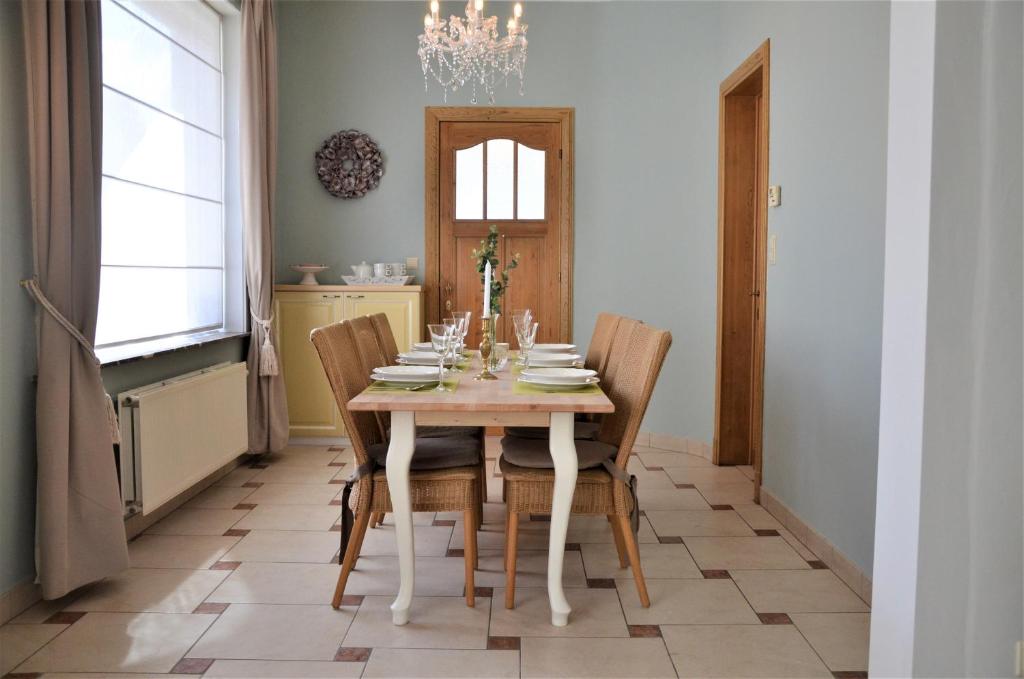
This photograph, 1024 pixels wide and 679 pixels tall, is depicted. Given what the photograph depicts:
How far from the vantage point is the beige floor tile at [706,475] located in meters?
4.45

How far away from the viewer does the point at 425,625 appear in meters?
2.59

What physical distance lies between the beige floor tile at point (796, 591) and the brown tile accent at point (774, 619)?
0.03 meters

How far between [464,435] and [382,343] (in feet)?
2.13

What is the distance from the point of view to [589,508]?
2734 millimetres

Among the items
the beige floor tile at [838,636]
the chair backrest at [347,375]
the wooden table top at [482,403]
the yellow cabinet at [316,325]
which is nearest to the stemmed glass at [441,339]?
the wooden table top at [482,403]

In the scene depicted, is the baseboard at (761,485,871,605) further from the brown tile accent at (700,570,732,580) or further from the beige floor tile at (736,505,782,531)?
the brown tile accent at (700,570,732,580)

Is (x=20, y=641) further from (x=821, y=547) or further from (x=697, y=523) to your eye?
(x=821, y=547)

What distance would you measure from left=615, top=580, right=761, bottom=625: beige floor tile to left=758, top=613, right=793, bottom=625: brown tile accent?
0.02 meters

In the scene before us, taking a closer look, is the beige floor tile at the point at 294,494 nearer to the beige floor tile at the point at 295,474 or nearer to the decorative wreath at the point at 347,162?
the beige floor tile at the point at 295,474

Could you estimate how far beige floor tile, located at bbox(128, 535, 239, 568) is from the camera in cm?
315

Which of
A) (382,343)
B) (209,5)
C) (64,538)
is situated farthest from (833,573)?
(209,5)

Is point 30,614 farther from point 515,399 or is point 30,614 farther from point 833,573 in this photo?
point 833,573

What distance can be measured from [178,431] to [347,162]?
2437mm

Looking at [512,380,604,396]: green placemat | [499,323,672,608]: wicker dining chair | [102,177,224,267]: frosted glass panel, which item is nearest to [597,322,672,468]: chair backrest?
[499,323,672,608]: wicker dining chair
